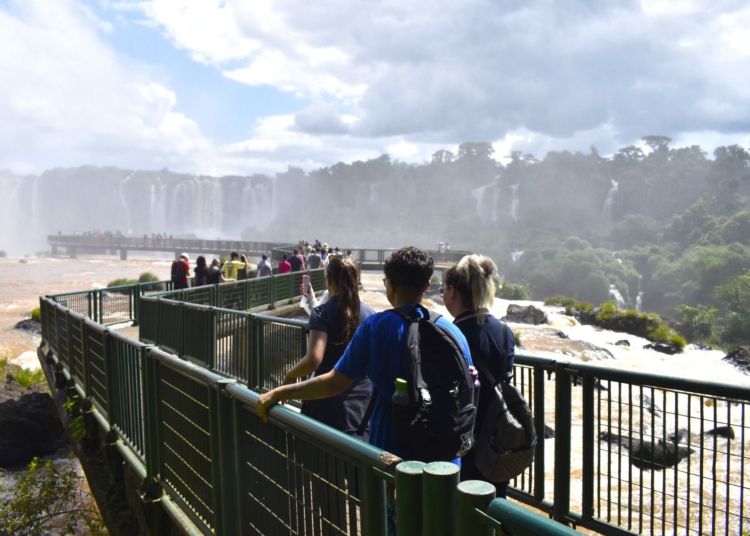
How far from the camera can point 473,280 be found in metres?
3.28

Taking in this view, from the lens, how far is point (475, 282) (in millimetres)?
3268

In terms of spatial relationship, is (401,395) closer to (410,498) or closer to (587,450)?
(410,498)

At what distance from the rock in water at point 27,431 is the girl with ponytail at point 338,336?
22.6 feet

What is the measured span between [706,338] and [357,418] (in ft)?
108

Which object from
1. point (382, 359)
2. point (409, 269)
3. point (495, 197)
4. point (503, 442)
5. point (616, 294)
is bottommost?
point (616, 294)

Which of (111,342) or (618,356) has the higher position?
(111,342)

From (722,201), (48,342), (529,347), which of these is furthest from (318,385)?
(722,201)

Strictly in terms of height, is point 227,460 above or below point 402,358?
below

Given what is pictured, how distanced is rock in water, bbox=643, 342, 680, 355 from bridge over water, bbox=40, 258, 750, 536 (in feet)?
48.8

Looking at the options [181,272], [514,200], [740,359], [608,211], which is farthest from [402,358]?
[608,211]

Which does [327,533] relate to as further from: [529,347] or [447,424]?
[529,347]

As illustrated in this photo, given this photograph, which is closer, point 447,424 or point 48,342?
point 447,424

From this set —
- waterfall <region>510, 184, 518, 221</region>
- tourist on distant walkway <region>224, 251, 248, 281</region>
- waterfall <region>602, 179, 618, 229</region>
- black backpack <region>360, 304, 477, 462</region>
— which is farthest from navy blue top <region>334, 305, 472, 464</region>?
waterfall <region>510, 184, 518, 221</region>

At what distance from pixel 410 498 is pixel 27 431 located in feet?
29.1
